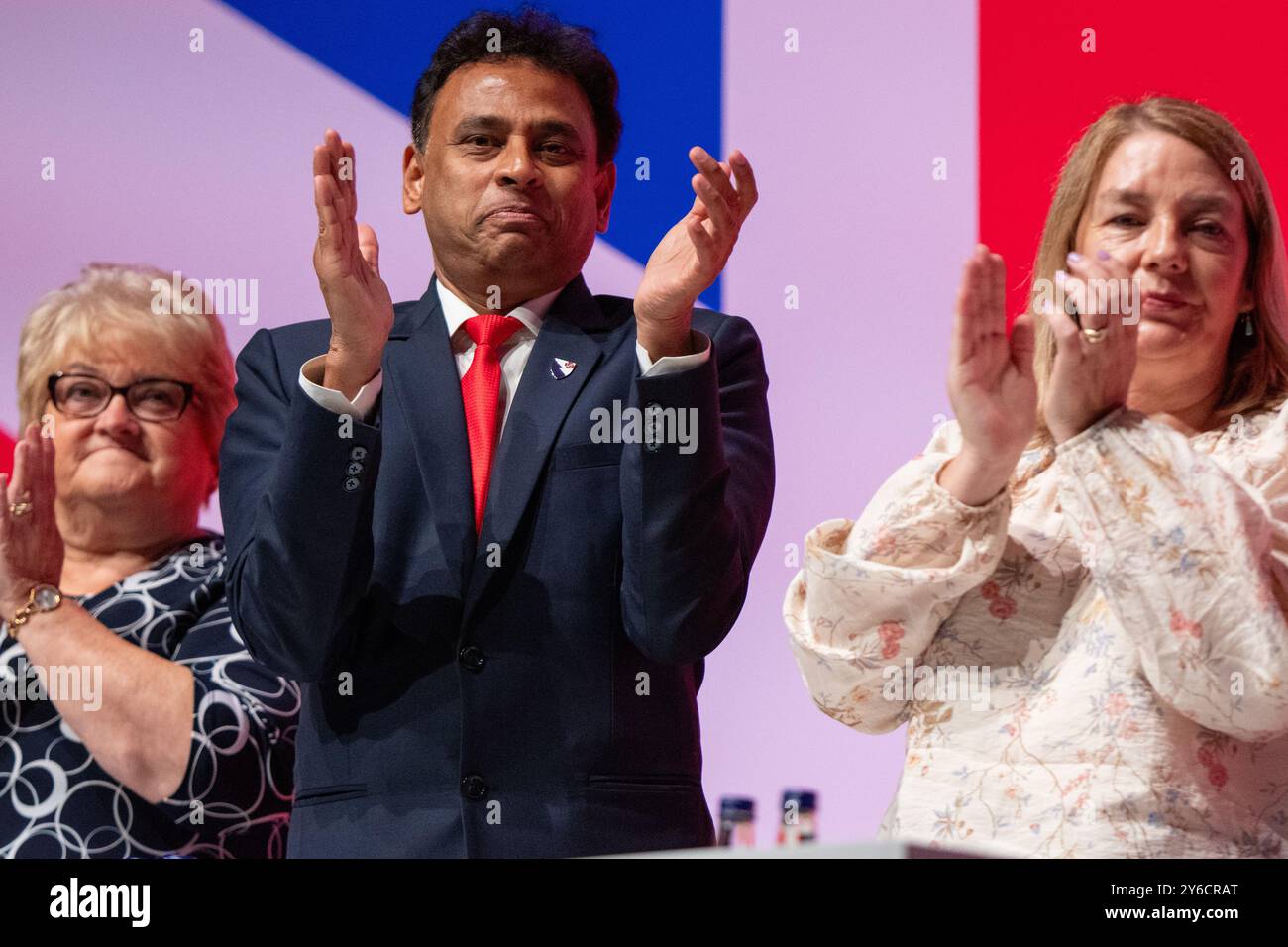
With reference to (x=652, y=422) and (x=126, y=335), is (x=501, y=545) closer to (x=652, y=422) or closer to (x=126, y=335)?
(x=652, y=422)

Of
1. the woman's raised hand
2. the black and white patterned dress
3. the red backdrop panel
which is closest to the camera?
the woman's raised hand

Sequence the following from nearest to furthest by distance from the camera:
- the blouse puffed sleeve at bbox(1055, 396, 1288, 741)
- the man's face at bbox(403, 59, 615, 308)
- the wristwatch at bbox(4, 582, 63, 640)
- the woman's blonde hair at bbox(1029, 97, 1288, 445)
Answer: the blouse puffed sleeve at bbox(1055, 396, 1288, 741) < the woman's blonde hair at bbox(1029, 97, 1288, 445) < the man's face at bbox(403, 59, 615, 308) < the wristwatch at bbox(4, 582, 63, 640)

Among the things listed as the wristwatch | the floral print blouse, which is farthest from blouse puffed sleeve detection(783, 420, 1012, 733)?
the wristwatch

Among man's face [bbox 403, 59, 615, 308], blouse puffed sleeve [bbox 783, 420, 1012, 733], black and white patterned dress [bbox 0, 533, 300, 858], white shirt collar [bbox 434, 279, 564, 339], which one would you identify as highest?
man's face [bbox 403, 59, 615, 308]

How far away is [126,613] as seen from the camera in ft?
9.62

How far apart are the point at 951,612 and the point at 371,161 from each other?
1.76 meters

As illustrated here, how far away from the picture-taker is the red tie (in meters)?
2.48

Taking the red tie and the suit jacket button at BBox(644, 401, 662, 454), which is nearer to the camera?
the suit jacket button at BBox(644, 401, 662, 454)

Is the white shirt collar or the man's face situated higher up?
the man's face

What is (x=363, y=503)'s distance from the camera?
234 cm

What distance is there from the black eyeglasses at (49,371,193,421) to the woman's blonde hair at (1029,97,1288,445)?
152 centimetres

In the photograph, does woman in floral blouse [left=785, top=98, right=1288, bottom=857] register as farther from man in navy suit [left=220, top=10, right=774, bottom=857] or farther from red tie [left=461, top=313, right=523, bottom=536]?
red tie [left=461, top=313, right=523, bottom=536]
